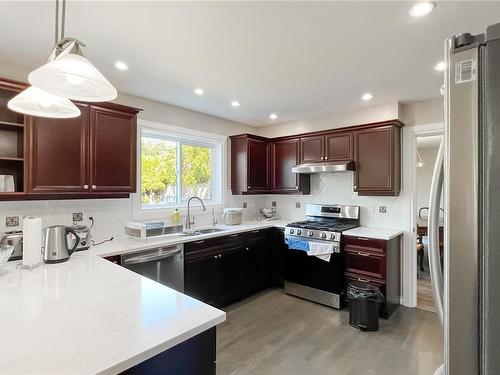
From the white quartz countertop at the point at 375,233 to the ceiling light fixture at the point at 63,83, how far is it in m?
2.88

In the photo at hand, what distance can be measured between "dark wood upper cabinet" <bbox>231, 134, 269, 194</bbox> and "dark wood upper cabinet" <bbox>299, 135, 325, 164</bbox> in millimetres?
663

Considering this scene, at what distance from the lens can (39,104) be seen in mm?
1508

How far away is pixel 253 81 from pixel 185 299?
2283mm

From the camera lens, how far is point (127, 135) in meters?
2.85

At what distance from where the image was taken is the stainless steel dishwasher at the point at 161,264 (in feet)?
8.41

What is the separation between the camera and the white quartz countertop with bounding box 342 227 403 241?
10.2ft

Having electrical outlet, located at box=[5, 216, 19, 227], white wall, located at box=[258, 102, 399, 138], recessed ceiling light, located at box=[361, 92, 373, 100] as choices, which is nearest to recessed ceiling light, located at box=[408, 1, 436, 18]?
recessed ceiling light, located at box=[361, 92, 373, 100]

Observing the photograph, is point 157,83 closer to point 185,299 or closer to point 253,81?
point 253,81

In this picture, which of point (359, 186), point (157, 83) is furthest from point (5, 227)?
point (359, 186)

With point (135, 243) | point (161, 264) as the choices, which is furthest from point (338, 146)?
point (135, 243)

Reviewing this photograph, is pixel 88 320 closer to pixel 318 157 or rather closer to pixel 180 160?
pixel 180 160

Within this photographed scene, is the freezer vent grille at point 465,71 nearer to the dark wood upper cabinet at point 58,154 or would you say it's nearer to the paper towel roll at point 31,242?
the paper towel roll at point 31,242

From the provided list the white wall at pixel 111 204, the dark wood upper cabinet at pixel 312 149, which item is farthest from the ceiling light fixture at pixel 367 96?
the white wall at pixel 111 204

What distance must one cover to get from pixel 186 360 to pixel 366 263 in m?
2.61
